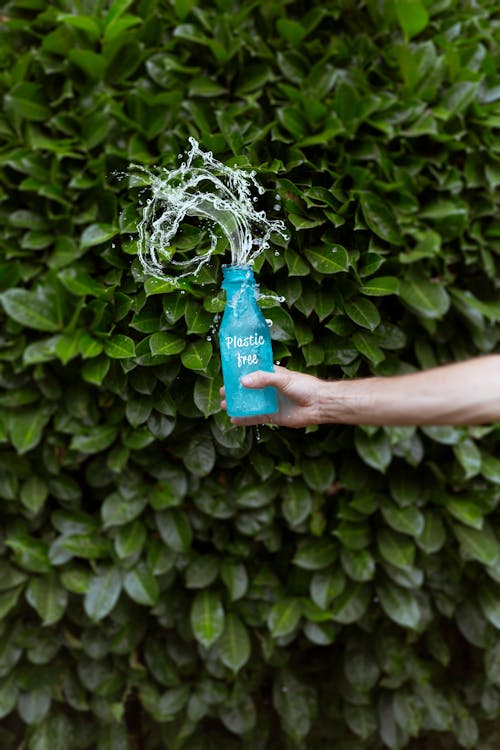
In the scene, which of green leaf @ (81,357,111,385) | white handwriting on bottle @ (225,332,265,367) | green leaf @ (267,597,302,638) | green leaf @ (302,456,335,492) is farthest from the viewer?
green leaf @ (267,597,302,638)

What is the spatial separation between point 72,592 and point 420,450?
1.02 m

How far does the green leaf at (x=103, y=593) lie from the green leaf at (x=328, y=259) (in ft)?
3.72

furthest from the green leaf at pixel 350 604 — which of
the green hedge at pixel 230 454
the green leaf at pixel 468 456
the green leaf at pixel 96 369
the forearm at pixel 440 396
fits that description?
the forearm at pixel 440 396

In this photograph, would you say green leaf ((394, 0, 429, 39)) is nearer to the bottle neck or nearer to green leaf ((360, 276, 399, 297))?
green leaf ((360, 276, 399, 297))

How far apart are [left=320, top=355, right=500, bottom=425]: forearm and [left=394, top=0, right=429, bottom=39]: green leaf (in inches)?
45.7

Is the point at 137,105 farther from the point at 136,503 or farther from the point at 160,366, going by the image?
the point at 136,503

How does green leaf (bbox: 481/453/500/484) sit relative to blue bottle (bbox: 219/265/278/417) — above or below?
below

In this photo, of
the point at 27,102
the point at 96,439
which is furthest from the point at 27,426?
the point at 27,102

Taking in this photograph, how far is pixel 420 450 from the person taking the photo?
1.86 meters

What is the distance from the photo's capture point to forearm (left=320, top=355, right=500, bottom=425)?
104cm

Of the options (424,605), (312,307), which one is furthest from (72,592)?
(312,307)

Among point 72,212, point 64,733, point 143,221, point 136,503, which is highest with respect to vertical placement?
point 143,221

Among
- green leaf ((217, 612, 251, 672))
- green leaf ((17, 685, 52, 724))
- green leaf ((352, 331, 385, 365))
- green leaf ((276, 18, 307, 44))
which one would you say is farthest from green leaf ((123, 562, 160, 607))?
green leaf ((276, 18, 307, 44))

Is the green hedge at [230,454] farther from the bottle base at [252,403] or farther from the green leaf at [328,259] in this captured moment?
the bottle base at [252,403]
